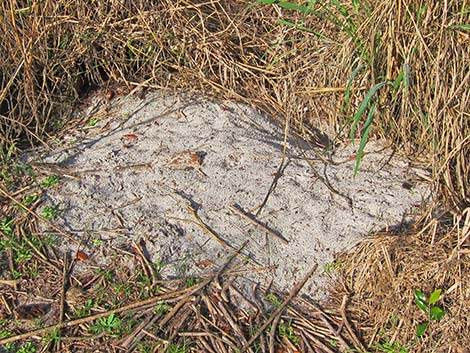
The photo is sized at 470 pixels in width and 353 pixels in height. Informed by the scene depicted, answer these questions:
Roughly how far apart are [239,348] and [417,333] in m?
0.60

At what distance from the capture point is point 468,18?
8.21 feet

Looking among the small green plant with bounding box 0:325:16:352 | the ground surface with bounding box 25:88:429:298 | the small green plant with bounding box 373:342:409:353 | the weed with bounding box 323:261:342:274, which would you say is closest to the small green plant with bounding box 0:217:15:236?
the ground surface with bounding box 25:88:429:298

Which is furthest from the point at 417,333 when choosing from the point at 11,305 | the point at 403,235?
the point at 11,305

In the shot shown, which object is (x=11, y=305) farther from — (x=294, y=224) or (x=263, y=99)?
(x=263, y=99)

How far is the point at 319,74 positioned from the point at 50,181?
51.9 inches

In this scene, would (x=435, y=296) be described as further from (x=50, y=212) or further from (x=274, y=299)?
(x=50, y=212)

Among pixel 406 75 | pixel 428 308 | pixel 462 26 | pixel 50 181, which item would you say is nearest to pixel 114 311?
pixel 50 181

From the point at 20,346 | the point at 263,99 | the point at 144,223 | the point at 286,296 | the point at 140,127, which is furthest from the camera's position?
the point at 263,99

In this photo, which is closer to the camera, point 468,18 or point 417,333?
point 417,333

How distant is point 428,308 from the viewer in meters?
2.20

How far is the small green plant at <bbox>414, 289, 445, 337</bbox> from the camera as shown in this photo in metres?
2.17

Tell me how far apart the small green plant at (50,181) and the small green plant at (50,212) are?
0.40ft

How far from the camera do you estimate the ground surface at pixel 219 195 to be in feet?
7.97

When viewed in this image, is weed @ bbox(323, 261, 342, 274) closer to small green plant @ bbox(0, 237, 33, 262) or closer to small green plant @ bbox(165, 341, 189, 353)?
small green plant @ bbox(165, 341, 189, 353)
